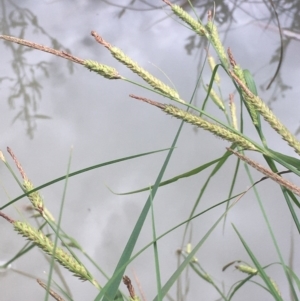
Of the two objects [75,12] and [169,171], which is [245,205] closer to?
[169,171]

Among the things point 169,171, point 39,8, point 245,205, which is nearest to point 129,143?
point 169,171

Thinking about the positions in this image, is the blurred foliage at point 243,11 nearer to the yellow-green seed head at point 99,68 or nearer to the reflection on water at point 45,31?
the reflection on water at point 45,31

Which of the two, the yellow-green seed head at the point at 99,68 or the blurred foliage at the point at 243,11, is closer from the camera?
the yellow-green seed head at the point at 99,68

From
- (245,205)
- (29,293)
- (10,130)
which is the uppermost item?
(10,130)

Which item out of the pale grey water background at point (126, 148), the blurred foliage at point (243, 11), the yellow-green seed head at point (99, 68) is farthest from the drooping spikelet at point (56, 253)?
the blurred foliage at point (243, 11)

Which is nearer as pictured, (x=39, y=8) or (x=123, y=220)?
(x=123, y=220)

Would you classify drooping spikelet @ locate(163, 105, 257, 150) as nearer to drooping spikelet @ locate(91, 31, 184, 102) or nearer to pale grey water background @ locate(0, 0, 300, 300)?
drooping spikelet @ locate(91, 31, 184, 102)

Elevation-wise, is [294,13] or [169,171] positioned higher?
[294,13]

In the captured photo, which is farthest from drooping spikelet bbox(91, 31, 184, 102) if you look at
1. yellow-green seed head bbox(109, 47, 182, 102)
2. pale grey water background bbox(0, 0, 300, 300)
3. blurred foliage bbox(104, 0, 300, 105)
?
blurred foliage bbox(104, 0, 300, 105)
